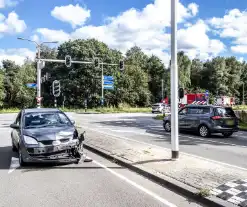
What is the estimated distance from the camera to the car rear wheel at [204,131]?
1661 centimetres

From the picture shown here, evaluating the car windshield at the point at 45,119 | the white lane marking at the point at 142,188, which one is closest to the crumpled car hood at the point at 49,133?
the car windshield at the point at 45,119

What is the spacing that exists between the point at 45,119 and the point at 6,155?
1.96 meters

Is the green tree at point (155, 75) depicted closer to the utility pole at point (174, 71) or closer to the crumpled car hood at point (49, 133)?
the crumpled car hood at point (49, 133)

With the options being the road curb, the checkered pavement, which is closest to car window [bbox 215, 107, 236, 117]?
the road curb

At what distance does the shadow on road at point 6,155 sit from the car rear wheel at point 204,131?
8920mm

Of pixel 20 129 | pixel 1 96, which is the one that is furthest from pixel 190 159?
pixel 1 96

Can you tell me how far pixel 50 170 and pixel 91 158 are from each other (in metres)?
1.90

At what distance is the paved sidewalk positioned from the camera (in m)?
6.28

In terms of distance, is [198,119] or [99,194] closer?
[99,194]

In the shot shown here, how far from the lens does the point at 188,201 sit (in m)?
5.74

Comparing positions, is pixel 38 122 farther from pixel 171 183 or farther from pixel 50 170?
pixel 171 183

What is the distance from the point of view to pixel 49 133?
8.91 metres

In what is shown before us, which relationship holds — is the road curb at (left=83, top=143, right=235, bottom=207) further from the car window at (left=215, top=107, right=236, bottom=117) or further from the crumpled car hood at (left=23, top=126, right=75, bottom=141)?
the car window at (left=215, top=107, right=236, bottom=117)

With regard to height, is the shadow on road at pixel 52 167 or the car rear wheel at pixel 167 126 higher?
the car rear wheel at pixel 167 126
